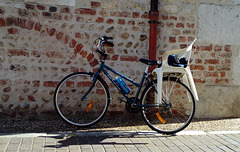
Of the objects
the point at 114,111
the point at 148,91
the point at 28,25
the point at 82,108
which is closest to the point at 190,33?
the point at 148,91

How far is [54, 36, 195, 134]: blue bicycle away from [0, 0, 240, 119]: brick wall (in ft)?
0.78

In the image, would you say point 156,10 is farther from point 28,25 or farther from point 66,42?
point 28,25

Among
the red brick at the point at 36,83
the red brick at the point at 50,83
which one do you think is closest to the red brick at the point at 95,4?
the red brick at the point at 50,83

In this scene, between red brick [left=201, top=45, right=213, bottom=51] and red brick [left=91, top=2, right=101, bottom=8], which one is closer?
red brick [left=91, top=2, right=101, bottom=8]

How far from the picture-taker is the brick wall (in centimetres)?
509

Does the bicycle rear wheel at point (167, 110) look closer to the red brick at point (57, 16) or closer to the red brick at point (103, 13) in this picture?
the red brick at point (103, 13)

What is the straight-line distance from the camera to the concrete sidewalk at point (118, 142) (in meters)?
3.90

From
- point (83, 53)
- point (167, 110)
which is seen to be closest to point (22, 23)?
point (83, 53)

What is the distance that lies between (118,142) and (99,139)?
0.90ft

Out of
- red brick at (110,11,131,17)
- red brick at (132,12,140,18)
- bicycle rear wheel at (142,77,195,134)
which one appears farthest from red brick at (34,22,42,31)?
bicycle rear wheel at (142,77,195,134)

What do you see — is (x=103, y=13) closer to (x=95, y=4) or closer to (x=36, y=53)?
(x=95, y=4)

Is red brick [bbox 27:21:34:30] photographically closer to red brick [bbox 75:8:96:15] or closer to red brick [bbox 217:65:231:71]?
red brick [bbox 75:8:96:15]

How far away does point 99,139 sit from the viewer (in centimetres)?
432

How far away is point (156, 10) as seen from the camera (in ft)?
17.9
